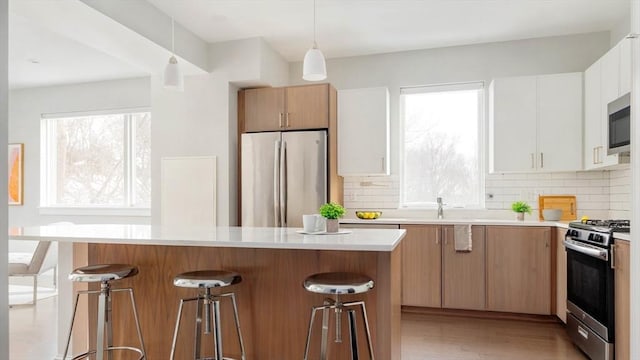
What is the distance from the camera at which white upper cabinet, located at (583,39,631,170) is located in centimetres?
330

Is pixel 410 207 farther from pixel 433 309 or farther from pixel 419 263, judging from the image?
pixel 433 309

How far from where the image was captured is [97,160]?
6.05 meters

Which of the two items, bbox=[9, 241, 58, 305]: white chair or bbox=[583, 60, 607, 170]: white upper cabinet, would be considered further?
bbox=[9, 241, 58, 305]: white chair

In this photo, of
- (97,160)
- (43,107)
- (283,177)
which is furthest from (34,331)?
(43,107)

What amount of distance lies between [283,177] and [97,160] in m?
3.09

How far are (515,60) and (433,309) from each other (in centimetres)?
265

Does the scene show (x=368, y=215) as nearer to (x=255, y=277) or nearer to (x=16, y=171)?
(x=255, y=277)

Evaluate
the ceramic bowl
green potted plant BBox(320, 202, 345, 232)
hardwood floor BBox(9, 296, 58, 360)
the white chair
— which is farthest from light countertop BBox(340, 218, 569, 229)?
the white chair

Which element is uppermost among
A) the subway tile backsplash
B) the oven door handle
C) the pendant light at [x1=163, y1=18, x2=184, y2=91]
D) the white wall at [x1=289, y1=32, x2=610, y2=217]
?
the white wall at [x1=289, y1=32, x2=610, y2=217]

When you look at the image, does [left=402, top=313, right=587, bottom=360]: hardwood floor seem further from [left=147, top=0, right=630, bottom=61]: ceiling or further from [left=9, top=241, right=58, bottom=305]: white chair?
[left=9, top=241, right=58, bottom=305]: white chair

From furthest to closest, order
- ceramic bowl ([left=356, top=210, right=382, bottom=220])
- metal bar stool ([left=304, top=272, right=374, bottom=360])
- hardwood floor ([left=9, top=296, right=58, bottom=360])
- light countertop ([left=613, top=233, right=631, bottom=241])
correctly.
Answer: ceramic bowl ([left=356, top=210, right=382, bottom=220]) < hardwood floor ([left=9, top=296, right=58, bottom=360]) < light countertop ([left=613, top=233, right=631, bottom=241]) < metal bar stool ([left=304, top=272, right=374, bottom=360])

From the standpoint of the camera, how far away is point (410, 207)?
4930 mm

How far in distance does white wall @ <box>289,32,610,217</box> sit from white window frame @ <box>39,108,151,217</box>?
239 centimetres

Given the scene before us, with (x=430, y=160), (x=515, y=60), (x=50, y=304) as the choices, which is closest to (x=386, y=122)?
(x=430, y=160)
